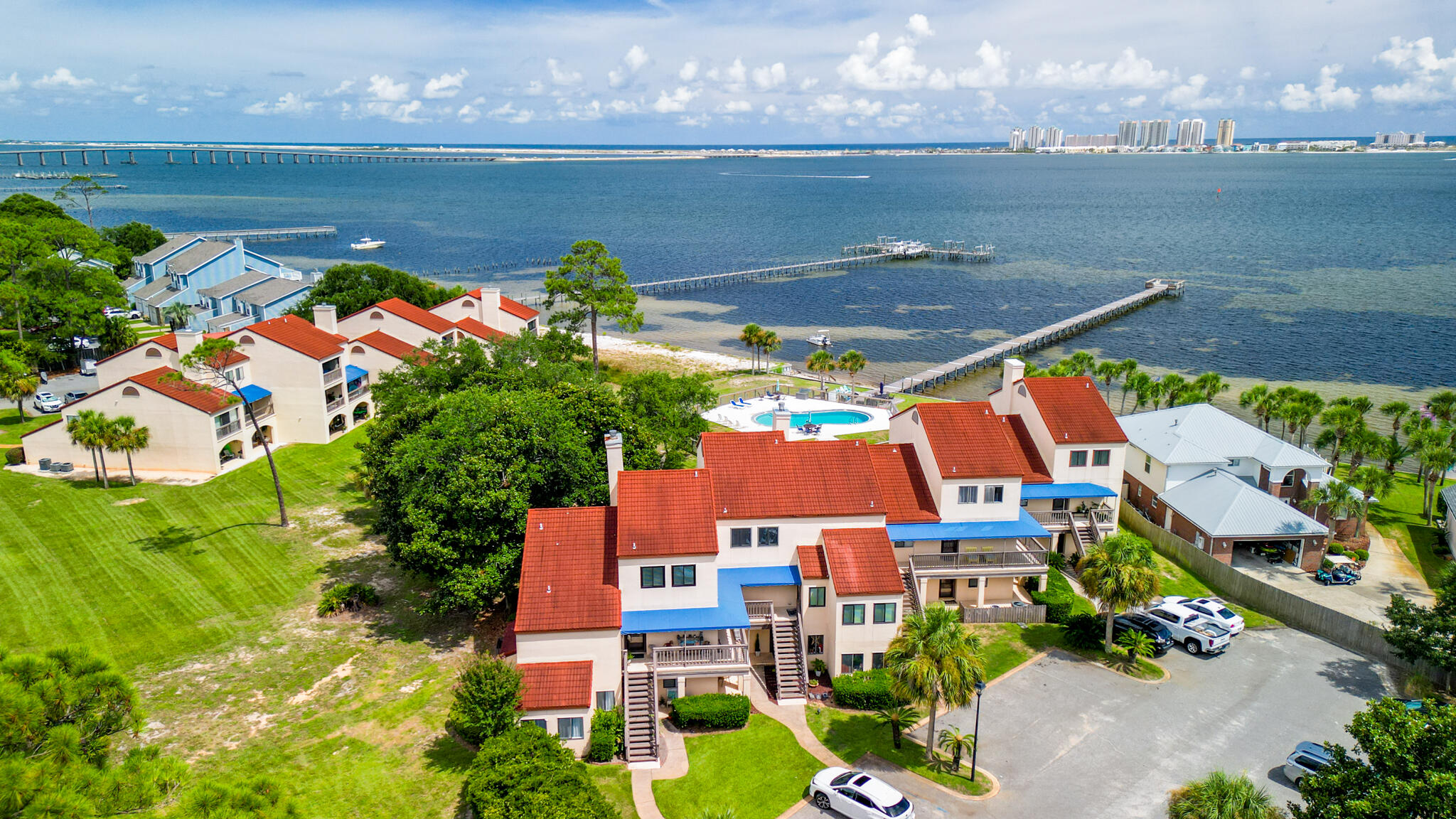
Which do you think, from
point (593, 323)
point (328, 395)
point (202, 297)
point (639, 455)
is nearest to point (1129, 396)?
point (593, 323)

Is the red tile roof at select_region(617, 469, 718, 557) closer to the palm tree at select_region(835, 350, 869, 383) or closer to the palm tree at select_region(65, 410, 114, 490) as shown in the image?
the palm tree at select_region(65, 410, 114, 490)

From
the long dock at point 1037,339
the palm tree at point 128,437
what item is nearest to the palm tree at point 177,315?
the palm tree at point 128,437

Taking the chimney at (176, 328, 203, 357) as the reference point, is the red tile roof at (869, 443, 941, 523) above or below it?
below

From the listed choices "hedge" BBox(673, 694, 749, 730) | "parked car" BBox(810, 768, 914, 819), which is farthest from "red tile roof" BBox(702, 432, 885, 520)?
"parked car" BBox(810, 768, 914, 819)

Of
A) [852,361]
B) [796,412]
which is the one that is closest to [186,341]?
[796,412]

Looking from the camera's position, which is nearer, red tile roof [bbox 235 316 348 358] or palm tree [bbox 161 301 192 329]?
red tile roof [bbox 235 316 348 358]

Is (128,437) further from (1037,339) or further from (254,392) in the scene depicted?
(1037,339)
